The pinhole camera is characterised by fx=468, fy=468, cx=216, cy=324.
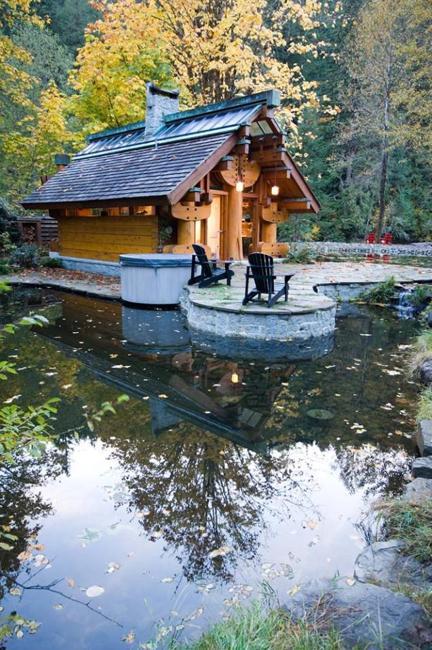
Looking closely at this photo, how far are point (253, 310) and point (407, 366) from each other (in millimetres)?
2406

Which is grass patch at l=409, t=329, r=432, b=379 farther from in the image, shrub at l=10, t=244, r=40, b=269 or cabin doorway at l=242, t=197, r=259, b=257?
shrub at l=10, t=244, r=40, b=269

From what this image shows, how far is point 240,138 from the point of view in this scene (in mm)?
11883

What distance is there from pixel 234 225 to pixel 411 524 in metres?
11.4

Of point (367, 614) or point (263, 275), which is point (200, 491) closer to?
point (367, 614)

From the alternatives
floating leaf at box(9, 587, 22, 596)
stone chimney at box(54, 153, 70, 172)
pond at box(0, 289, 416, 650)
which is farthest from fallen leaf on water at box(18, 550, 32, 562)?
stone chimney at box(54, 153, 70, 172)

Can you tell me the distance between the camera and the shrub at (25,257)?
15970mm

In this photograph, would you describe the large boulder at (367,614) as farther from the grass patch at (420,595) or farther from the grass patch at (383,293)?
the grass patch at (383,293)

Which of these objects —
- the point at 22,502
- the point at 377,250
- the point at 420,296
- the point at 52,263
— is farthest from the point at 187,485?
the point at 377,250

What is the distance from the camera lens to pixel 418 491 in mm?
3217

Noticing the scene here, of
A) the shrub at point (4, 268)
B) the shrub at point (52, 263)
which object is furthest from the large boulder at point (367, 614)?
the shrub at point (52, 263)

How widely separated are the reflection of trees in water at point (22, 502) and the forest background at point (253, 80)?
46.8 feet

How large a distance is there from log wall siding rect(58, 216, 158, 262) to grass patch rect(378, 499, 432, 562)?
9973 mm

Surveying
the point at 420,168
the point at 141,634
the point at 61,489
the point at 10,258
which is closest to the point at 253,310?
the point at 61,489

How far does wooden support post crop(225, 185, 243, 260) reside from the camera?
Answer: 13336 mm
